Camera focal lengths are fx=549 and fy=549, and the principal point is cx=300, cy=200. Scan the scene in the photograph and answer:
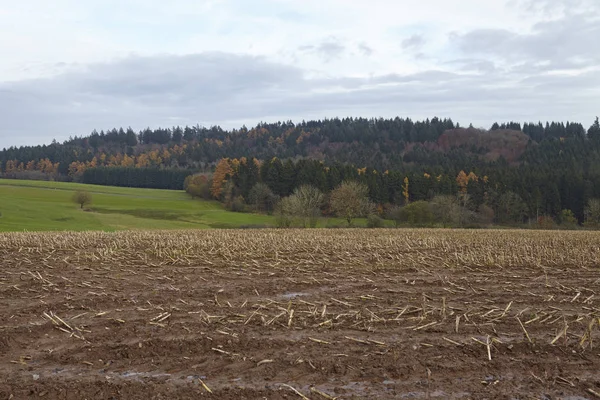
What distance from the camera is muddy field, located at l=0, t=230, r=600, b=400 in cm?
841

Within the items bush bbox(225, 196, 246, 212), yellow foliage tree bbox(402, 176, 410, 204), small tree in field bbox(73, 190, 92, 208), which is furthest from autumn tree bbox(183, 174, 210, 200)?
yellow foliage tree bbox(402, 176, 410, 204)

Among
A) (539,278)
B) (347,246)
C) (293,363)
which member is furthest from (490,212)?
(293,363)

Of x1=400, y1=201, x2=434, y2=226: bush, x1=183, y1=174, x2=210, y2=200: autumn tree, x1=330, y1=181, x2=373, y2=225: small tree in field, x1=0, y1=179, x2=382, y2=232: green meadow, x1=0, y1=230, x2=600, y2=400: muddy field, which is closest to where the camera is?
x1=0, y1=230, x2=600, y2=400: muddy field

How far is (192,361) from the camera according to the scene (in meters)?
9.55

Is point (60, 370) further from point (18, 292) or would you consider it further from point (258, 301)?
point (18, 292)

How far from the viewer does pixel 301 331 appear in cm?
1120

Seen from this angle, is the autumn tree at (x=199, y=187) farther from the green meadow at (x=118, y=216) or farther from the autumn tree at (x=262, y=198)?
the autumn tree at (x=262, y=198)

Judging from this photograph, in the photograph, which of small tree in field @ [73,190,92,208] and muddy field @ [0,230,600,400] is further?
small tree in field @ [73,190,92,208]

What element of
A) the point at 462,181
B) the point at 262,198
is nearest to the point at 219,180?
the point at 262,198

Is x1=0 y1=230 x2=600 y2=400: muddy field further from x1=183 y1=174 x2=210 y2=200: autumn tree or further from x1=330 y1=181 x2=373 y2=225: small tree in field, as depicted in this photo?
x1=183 y1=174 x2=210 y2=200: autumn tree

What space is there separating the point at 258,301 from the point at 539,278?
9898mm

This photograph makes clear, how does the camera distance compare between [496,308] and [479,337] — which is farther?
[496,308]

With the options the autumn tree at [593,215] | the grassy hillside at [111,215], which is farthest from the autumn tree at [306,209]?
the autumn tree at [593,215]

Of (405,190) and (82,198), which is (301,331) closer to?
(82,198)
